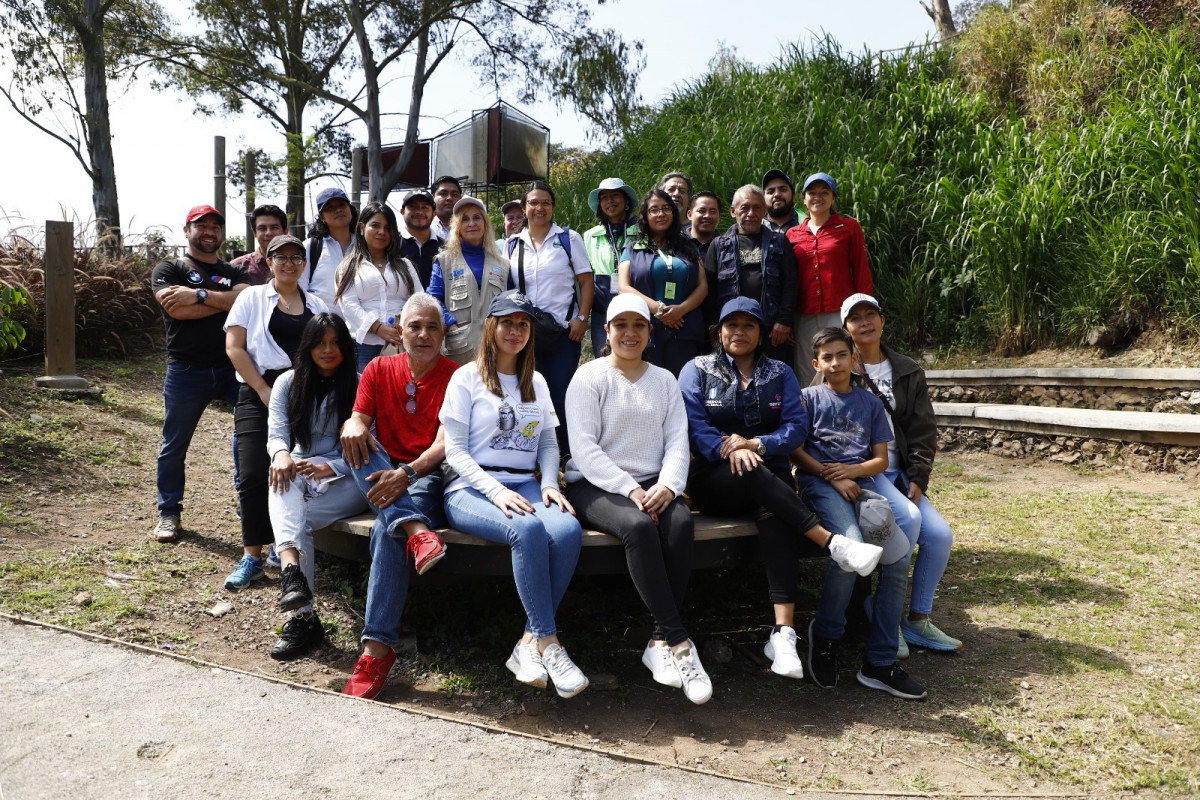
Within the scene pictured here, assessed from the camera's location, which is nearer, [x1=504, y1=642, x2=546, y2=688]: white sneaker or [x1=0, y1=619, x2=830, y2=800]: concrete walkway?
[x1=0, y1=619, x2=830, y2=800]: concrete walkway

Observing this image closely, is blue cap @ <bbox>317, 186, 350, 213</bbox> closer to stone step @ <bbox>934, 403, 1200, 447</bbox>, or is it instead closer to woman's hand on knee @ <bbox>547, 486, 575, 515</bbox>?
woman's hand on knee @ <bbox>547, 486, 575, 515</bbox>

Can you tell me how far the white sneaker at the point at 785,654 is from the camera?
345cm

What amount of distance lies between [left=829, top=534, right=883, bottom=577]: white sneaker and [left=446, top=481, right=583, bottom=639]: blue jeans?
1087 mm

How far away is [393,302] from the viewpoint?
504 centimetres

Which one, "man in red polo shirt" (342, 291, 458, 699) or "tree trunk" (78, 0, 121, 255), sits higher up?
"tree trunk" (78, 0, 121, 255)

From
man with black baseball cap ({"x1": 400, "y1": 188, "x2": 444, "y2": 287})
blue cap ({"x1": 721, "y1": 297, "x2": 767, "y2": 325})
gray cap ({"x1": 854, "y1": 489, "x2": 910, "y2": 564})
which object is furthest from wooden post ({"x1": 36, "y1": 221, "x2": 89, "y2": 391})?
gray cap ({"x1": 854, "y1": 489, "x2": 910, "y2": 564})

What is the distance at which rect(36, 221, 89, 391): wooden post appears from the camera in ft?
26.2

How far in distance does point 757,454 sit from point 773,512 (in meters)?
0.28

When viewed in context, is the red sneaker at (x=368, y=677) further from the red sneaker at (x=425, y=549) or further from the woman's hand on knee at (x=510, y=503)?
the woman's hand on knee at (x=510, y=503)

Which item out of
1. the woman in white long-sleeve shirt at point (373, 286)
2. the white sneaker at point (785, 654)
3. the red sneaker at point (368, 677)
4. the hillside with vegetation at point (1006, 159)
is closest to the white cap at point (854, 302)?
the white sneaker at point (785, 654)

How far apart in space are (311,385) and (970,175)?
8.97 meters

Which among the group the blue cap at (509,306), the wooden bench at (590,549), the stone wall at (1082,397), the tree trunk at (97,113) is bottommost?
the wooden bench at (590,549)

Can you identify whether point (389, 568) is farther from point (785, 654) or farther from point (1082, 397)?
point (1082, 397)

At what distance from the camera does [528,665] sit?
3367 millimetres
